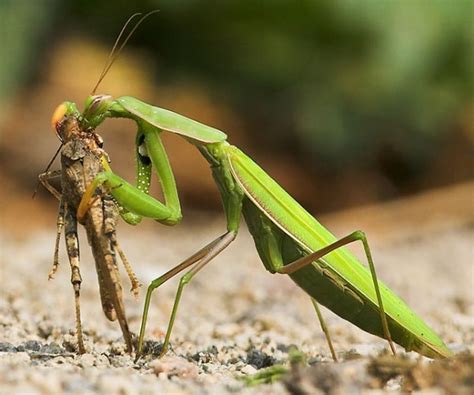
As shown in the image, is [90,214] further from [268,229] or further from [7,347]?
[268,229]

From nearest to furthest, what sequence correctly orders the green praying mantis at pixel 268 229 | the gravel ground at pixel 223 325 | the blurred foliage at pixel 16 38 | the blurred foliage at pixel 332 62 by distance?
1. the gravel ground at pixel 223 325
2. the green praying mantis at pixel 268 229
3. the blurred foliage at pixel 16 38
4. the blurred foliage at pixel 332 62

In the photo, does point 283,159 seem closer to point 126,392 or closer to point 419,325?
point 419,325

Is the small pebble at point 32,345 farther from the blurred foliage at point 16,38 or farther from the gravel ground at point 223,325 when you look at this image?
the blurred foliage at point 16,38

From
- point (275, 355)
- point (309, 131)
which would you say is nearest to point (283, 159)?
point (309, 131)

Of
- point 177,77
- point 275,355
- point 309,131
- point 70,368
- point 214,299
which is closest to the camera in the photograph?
point 70,368

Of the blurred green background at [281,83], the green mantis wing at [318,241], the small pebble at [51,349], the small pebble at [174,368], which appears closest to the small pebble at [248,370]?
the small pebble at [174,368]
